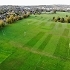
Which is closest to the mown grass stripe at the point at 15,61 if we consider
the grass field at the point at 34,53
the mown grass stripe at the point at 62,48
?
the grass field at the point at 34,53

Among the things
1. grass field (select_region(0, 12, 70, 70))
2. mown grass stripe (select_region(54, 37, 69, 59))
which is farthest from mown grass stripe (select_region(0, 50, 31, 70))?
mown grass stripe (select_region(54, 37, 69, 59))

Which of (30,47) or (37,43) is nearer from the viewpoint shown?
(30,47)

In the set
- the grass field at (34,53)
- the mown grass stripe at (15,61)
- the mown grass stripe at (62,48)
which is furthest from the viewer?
the mown grass stripe at (62,48)

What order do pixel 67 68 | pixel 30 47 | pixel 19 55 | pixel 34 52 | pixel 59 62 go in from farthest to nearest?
1. pixel 30 47
2. pixel 34 52
3. pixel 19 55
4. pixel 59 62
5. pixel 67 68

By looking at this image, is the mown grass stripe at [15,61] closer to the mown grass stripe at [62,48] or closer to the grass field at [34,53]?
the grass field at [34,53]

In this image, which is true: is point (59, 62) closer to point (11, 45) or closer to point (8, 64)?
point (8, 64)

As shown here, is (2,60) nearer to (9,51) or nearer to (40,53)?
(9,51)

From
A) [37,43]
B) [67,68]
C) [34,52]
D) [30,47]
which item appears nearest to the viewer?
[67,68]

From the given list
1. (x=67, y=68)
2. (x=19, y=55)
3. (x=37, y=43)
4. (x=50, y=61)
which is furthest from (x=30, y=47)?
(x=67, y=68)

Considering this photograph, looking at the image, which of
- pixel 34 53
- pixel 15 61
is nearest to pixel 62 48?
pixel 34 53
